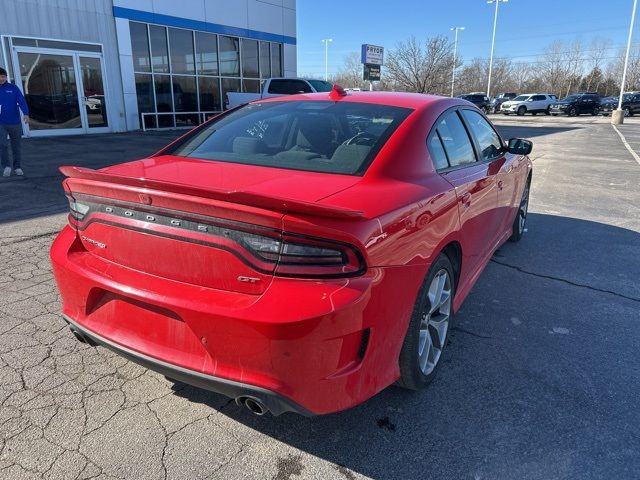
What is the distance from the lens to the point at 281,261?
6.46 ft

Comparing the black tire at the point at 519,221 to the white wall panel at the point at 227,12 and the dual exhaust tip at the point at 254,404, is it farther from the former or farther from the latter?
the white wall panel at the point at 227,12

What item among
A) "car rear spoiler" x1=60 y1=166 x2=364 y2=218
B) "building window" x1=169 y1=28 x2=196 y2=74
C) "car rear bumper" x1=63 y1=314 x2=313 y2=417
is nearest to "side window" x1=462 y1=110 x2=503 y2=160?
"car rear spoiler" x1=60 y1=166 x2=364 y2=218

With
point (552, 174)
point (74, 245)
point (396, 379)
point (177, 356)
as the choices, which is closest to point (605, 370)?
point (396, 379)

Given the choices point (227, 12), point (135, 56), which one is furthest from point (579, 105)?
point (135, 56)

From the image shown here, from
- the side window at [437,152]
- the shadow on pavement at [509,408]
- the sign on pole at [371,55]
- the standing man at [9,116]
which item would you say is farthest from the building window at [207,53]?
the side window at [437,152]

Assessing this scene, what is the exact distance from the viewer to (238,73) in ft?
73.3

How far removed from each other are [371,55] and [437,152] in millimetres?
24980

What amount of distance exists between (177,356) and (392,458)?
1.09 metres

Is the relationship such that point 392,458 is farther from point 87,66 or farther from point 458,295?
point 87,66

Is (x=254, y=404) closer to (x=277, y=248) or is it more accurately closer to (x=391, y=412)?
(x=277, y=248)

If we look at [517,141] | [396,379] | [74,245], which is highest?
[517,141]

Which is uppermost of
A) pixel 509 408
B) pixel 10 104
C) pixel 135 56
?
pixel 135 56

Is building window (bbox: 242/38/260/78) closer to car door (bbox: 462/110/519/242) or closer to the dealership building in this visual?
the dealership building

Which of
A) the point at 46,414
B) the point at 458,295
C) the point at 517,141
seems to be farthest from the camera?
the point at 517,141
